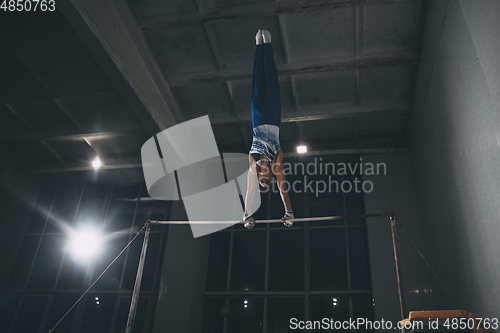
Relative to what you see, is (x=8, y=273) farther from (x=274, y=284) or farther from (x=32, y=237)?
(x=274, y=284)

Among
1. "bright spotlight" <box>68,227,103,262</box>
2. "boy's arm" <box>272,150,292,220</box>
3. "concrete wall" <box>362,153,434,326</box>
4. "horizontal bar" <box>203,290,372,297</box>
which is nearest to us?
"boy's arm" <box>272,150,292,220</box>

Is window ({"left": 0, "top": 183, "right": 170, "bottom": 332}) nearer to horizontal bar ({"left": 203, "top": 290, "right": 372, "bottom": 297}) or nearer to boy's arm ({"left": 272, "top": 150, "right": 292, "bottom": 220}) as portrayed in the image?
horizontal bar ({"left": 203, "top": 290, "right": 372, "bottom": 297})

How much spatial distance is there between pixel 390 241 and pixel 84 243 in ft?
25.5

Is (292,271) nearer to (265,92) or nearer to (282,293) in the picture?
(282,293)

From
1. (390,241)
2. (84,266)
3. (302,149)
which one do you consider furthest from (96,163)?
(390,241)

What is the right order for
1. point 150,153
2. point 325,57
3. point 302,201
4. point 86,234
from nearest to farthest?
point 325,57, point 150,153, point 302,201, point 86,234

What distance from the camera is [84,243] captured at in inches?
363

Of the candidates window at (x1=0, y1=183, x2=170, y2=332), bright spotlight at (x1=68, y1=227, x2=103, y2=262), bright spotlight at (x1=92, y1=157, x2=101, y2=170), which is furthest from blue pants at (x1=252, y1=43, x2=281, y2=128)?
bright spotlight at (x1=68, y1=227, x2=103, y2=262)

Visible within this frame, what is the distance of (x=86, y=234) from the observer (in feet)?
30.7

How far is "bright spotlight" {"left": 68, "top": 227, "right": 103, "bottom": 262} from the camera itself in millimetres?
9102

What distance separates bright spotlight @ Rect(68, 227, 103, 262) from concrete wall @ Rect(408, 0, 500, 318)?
810cm

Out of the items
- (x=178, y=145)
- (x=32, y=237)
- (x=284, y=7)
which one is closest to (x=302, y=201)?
(x=178, y=145)

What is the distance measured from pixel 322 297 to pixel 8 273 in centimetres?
816

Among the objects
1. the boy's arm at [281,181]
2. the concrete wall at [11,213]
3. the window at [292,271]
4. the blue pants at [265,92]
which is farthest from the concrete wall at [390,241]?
the concrete wall at [11,213]
